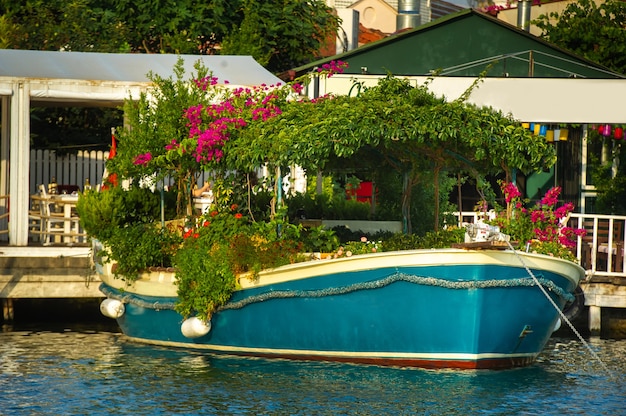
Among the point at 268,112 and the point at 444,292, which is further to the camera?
the point at 268,112

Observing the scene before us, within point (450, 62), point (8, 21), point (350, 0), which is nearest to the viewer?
point (450, 62)

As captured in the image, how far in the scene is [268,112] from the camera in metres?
15.8

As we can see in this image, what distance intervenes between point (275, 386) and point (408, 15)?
86.2ft

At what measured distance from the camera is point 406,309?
13.9 metres

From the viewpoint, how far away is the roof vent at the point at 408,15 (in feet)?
124

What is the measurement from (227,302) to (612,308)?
7.42 meters

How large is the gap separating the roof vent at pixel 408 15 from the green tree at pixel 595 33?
11031 millimetres

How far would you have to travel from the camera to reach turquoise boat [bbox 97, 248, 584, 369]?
13.6 m

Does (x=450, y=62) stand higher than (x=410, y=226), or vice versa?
(x=450, y=62)

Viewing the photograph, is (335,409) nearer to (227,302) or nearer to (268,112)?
(227,302)

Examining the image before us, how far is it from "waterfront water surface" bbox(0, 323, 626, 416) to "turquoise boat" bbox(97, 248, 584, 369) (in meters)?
0.22

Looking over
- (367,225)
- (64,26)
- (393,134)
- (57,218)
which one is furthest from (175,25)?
(393,134)

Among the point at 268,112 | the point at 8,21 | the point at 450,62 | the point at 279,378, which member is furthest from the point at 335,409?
the point at 8,21

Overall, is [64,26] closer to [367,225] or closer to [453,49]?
[453,49]
